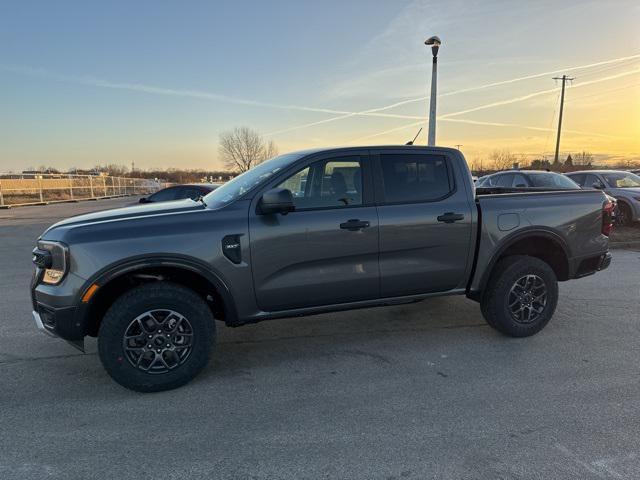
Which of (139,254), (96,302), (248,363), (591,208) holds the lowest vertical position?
(248,363)

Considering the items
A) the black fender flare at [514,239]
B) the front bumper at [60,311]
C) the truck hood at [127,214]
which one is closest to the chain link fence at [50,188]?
the truck hood at [127,214]

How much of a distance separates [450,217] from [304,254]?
1.49m

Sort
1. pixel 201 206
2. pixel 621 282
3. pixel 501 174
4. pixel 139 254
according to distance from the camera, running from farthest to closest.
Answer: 1. pixel 501 174
2. pixel 621 282
3. pixel 201 206
4. pixel 139 254

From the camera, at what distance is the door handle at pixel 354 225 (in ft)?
12.0

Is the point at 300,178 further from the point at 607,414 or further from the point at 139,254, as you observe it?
the point at 607,414

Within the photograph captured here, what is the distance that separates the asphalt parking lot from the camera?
2.49m

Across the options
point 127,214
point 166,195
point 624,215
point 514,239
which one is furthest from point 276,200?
point 624,215

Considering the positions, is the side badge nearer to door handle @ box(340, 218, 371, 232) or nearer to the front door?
the front door

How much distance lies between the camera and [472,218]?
4.07 m

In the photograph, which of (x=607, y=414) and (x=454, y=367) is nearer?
(x=607, y=414)

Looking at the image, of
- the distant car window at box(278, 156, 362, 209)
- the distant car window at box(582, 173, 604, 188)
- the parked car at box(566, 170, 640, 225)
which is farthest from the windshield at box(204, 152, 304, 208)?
the distant car window at box(582, 173, 604, 188)

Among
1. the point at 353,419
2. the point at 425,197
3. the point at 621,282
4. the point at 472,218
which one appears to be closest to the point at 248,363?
the point at 353,419

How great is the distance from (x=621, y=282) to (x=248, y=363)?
5.99 m

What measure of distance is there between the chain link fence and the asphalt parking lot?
24.3 meters
